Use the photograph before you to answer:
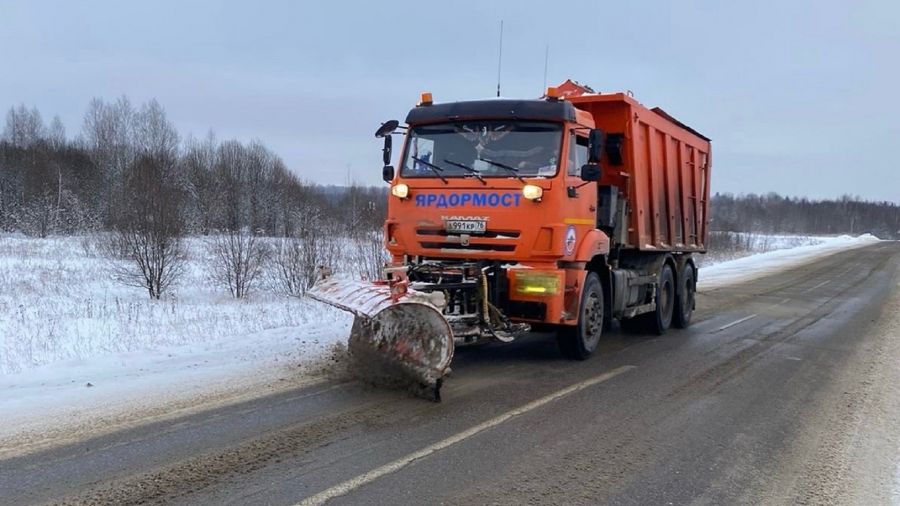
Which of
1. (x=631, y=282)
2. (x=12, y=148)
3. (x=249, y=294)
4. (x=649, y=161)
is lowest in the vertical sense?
(x=249, y=294)

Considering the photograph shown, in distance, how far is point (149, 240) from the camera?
1725 centimetres

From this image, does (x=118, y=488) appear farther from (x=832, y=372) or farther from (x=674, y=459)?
(x=832, y=372)

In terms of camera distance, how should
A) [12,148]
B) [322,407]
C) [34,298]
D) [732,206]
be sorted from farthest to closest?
[732,206]
[12,148]
[34,298]
[322,407]

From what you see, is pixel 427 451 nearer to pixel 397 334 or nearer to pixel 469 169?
pixel 397 334

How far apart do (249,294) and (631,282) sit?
12341mm

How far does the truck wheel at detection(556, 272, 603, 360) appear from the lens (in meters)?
7.63

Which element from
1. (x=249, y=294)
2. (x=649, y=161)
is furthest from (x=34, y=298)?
(x=649, y=161)

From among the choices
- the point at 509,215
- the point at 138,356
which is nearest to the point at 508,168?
the point at 509,215

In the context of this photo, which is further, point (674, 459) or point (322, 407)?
point (322, 407)

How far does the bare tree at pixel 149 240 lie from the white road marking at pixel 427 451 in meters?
14.2

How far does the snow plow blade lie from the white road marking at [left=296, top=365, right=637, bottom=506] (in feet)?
2.54

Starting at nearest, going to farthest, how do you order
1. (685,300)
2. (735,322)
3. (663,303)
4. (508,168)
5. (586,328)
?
(508,168), (586,328), (663,303), (685,300), (735,322)

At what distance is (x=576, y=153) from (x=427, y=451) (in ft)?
13.8

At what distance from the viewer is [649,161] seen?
948 centimetres
